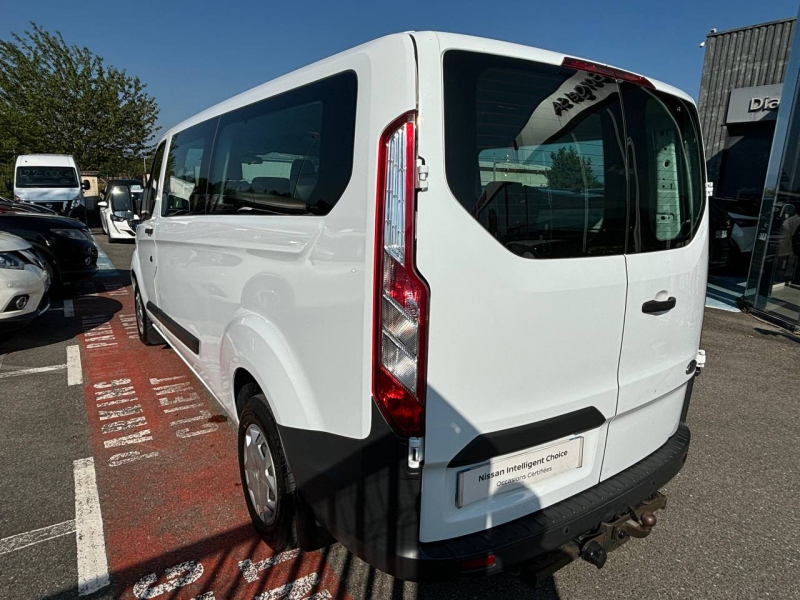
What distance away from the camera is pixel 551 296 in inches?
66.6

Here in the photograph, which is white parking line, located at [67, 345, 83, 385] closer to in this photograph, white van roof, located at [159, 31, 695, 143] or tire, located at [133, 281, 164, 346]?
tire, located at [133, 281, 164, 346]

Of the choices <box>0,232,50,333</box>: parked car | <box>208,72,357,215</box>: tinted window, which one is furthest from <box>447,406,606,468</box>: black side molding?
<box>0,232,50,333</box>: parked car

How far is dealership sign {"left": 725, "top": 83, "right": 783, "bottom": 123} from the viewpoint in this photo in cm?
1406

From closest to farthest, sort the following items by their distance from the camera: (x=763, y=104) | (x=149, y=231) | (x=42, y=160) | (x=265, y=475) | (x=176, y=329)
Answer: (x=265, y=475)
(x=176, y=329)
(x=149, y=231)
(x=763, y=104)
(x=42, y=160)

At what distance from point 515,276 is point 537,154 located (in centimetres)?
44

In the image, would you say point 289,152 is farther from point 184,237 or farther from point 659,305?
point 659,305

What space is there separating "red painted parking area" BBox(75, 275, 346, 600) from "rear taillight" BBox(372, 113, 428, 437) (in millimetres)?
1076

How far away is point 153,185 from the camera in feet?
14.4

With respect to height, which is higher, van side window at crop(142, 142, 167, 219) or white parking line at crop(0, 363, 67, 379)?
van side window at crop(142, 142, 167, 219)

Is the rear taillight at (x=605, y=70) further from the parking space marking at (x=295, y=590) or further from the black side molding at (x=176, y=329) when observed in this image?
the black side molding at (x=176, y=329)

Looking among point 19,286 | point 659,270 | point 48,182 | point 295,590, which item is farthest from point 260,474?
point 48,182

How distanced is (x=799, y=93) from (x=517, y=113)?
782cm

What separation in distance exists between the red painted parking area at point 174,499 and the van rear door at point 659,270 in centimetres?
144

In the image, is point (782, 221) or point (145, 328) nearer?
point (145, 328)
